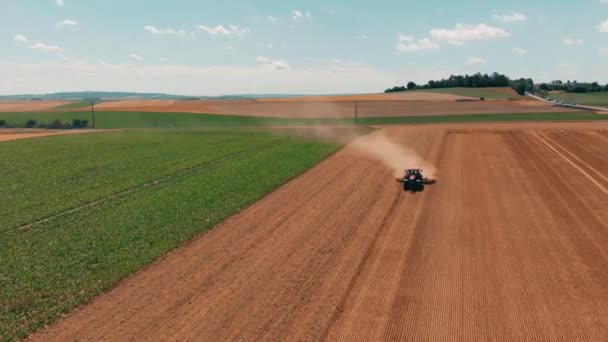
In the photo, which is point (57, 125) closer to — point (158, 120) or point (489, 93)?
point (158, 120)

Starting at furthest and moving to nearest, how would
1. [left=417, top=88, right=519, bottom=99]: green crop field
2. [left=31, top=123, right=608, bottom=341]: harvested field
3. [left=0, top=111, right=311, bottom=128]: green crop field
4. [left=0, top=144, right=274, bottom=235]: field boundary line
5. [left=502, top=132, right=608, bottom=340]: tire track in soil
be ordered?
[left=417, top=88, right=519, bottom=99]: green crop field → [left=0, top=111, right=311, bottom=128]: green crop field → [left=0, top=144, right=274, bottom=235]: field boundary line → [left=502, top=132, right=608, bottom=340]: tire track in soil → [left=31, top=123, right=608, bottom=341]: harvested field

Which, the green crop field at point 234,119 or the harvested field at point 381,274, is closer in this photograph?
the harvested field at point 381,274

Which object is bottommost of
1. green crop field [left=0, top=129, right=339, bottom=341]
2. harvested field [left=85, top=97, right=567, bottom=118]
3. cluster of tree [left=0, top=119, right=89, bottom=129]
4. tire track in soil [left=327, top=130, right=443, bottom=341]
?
tire track in soil [left=327, top=130, right=443, bottom=341]

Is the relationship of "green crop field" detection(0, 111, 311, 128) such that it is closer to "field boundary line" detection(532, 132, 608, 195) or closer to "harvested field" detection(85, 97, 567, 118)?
"harvested field" detection(85, 97, 567, 118)

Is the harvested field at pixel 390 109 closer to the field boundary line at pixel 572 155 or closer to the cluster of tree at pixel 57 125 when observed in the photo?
the cluster of tree at pixel 57 125

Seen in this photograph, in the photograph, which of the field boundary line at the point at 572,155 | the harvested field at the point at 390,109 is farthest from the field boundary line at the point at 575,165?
the harvested field at the point at 390,109

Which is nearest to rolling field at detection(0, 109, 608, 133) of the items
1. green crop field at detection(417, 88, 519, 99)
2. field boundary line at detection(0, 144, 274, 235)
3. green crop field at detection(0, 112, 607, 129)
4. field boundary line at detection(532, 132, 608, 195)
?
green crop field at detection(0, 112, 607, 129)
